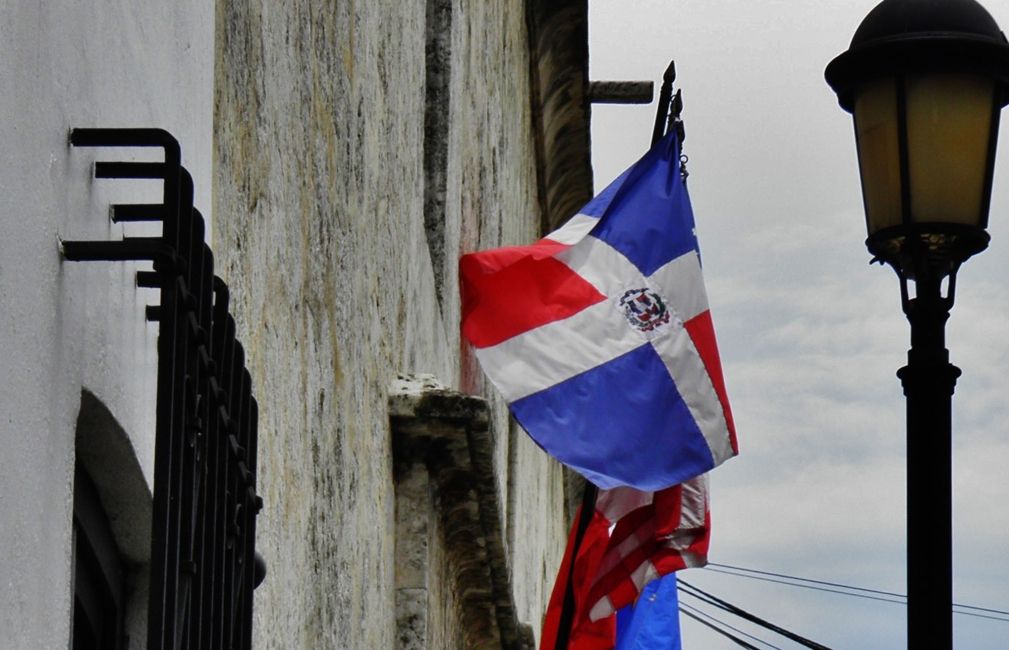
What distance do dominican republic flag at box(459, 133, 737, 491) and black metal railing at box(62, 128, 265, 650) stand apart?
395cm

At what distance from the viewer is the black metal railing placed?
2.07m

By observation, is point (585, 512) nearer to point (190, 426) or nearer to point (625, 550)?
point (625, 550)

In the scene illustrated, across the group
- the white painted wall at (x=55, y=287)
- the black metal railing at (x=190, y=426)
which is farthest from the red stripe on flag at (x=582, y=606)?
the white painted wall at (x=55, y=287)

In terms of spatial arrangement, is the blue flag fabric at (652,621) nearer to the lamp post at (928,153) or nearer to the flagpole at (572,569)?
the flagpole at (572,569)

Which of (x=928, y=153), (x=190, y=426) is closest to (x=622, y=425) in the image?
(x=928, y=153)

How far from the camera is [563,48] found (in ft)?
43.5

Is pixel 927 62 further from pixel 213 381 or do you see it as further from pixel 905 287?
pixel 213 381

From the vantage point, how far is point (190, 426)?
7.49 feet

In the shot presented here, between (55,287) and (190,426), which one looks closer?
(55,287)

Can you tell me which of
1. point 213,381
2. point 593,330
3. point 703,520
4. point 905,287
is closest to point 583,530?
point 703,520

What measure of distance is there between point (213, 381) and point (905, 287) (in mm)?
2422

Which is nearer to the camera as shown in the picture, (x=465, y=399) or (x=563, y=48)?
(x=465, y=399)

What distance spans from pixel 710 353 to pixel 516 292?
78 cm

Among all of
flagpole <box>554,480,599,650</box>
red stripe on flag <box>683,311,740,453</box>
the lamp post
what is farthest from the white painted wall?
flagpole <box>554,480,599,650</box>
